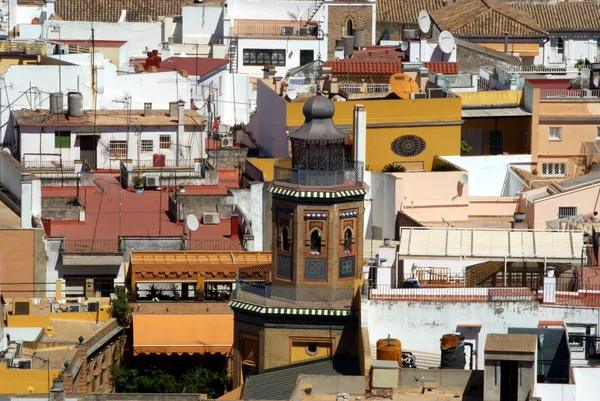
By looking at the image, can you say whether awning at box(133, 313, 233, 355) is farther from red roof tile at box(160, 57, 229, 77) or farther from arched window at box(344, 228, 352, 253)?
red roof tile at box(160, 57, 229, 77)

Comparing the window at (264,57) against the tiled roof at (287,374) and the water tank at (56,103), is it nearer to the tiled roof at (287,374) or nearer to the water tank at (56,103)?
the water tank at (56,103)

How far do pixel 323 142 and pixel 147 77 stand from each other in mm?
33853

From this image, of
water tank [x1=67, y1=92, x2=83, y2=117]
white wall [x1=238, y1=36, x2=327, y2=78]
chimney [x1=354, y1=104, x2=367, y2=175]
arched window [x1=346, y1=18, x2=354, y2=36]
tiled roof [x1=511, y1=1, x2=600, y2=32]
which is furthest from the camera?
tiled roof [x1=511, y1=1, x2=600, y2=32]

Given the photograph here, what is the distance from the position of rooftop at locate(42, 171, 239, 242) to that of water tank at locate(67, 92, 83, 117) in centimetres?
352

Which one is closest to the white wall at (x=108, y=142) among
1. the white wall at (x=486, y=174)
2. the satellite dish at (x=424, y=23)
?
the white wall at (x=486, y=174)

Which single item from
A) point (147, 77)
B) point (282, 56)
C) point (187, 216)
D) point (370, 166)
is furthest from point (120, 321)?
point (282, 56)

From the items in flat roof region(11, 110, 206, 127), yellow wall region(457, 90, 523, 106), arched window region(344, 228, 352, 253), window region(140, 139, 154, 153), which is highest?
yellow wall region(457, 90, 523, 106)

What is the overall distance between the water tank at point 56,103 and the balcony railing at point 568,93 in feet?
51.0

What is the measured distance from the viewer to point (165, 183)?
264 ft

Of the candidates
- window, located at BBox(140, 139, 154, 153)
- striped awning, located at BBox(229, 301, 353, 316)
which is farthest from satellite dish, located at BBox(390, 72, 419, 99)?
striped awning, located at BBox(229, 301, 353, 316)

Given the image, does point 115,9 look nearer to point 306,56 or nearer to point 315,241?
point 306,56

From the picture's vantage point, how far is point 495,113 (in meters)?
82.8

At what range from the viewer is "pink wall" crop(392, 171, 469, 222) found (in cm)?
7506

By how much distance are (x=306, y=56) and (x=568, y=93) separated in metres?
19.6
